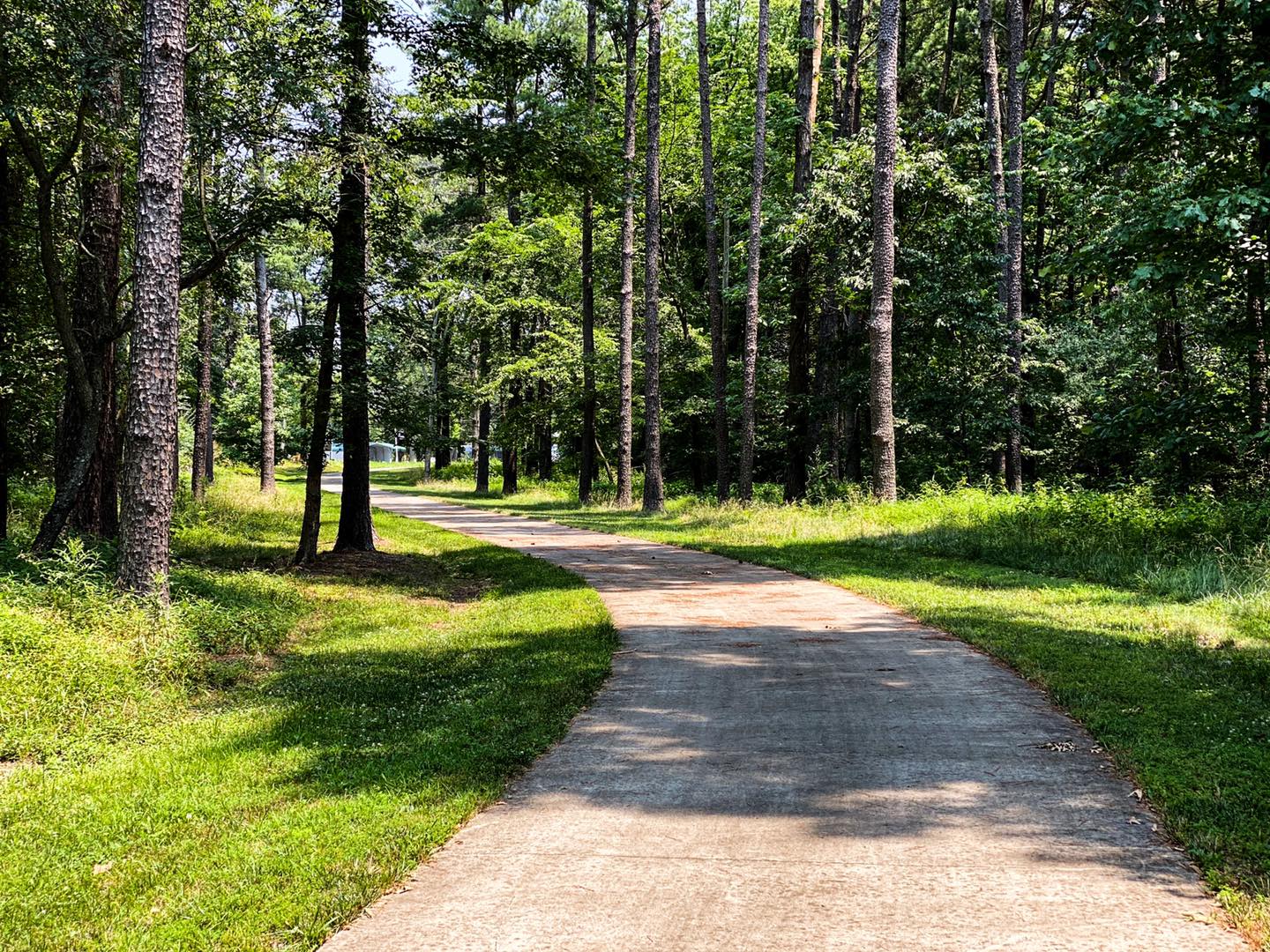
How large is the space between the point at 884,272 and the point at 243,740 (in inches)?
588

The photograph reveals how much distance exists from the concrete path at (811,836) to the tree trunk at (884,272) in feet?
35.8

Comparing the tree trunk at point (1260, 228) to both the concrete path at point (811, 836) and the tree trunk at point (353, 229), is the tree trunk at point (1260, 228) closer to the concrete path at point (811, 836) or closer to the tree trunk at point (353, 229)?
the concrete path at point (811, 836)

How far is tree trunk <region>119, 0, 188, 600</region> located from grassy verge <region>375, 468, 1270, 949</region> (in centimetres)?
737

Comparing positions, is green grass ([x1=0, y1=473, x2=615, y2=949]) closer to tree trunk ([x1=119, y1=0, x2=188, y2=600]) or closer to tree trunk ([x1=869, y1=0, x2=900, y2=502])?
tree trunk ([x1=119, y1=0, x2=188, y2=600])

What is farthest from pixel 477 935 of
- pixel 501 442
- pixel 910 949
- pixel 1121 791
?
pixel 501 442

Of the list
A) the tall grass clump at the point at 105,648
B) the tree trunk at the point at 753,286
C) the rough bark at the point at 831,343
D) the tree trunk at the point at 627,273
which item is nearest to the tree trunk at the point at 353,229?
the tall grass clump at the point at 105,648

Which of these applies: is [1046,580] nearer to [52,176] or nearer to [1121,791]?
[1121,791]

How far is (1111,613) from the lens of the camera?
8.80 metres

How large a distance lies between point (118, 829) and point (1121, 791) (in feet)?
16.0

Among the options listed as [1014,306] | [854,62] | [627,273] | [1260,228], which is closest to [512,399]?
[627,273]

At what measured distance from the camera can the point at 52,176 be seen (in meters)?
11.1

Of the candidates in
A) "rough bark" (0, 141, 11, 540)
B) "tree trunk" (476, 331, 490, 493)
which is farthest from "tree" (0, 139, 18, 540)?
"tree trunk" (476, 331, 490, 493)

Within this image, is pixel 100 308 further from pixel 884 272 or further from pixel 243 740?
pixel 884 272

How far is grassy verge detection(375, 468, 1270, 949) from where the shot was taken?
4.20 m
